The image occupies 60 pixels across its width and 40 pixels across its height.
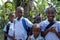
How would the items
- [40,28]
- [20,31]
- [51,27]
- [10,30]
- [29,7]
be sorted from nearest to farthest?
[51,27]
[40,28]
[20,31]
[10,30]
[29,7]

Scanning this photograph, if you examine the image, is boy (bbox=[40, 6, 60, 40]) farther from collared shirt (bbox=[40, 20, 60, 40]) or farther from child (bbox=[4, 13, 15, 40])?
child (bbox=[4, 13, 15, 40])

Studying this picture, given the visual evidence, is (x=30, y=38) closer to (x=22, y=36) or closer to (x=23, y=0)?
(x=22, y=36)

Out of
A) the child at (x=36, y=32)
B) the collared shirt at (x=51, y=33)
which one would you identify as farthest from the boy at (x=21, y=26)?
the collared shirt at (x=51, y=33)

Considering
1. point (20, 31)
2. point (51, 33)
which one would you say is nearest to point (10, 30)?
point (20, 31)

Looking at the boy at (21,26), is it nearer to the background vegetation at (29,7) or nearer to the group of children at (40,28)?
the group of children at (40,28)

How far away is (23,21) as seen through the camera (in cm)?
470

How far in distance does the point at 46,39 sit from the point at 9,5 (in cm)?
409

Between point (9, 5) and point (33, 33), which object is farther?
point (9, 5)

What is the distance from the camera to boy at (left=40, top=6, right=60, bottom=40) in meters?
4.12

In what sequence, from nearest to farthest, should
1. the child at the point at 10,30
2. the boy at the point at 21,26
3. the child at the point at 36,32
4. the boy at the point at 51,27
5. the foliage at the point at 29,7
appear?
the boy at the point at 51,27, the child at the point at 36,32, the boy at the point at 21,26, the child at the point at 10,30, the foliage at the point at 29,7

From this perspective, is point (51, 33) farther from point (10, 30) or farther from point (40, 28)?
point (10, 30)

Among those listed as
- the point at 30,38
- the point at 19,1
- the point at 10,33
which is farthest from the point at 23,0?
the point at 30,38

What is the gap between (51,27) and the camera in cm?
410

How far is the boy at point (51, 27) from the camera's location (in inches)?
162
